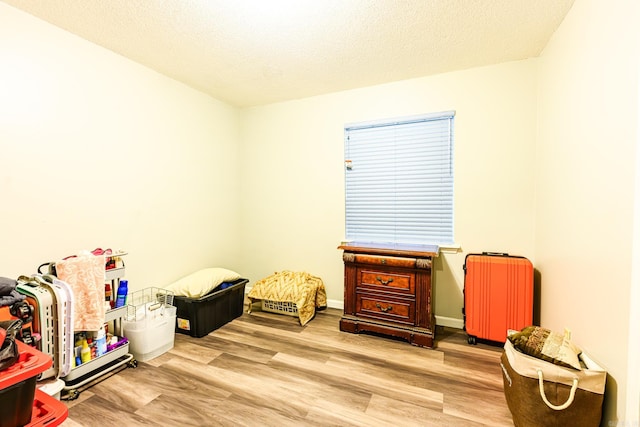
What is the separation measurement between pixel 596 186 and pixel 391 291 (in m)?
1.59

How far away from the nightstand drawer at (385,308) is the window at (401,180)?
0.70 metres

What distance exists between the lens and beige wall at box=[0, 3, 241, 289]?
1.83m

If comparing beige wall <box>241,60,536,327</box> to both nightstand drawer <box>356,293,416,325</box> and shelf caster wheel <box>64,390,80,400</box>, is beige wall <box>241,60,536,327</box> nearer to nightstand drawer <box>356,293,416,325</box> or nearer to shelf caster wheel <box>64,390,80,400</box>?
nightstand drawer <box>356,293,416,325</box>

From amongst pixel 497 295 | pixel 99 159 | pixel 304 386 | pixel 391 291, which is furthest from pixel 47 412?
pixel 497 295

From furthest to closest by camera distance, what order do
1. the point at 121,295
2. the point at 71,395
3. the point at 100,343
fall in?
the point at 121,295, the point at 100,343, the point at 71,395

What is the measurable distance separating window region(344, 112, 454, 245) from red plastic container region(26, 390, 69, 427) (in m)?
2.57

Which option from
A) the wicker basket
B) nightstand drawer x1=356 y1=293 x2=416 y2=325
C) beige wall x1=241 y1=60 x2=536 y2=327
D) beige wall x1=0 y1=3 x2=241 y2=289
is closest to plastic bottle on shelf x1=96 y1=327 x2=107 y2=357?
beige wall x1=0 y1=3 x2=241 y2=289

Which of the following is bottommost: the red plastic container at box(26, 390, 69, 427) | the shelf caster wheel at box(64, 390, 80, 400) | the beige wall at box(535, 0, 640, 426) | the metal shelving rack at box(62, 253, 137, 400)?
the shelf caster wheel at box(64, 390, 80, 400)

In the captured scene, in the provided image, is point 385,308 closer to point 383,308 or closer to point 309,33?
point 383,308

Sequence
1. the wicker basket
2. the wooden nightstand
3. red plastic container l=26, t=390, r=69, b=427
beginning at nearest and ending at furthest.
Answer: red plastic container l=26, t=390, r=69, b=427
the wooden nightstand
the wicker basket

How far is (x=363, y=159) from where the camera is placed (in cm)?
312

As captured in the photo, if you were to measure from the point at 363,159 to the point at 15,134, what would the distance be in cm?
279

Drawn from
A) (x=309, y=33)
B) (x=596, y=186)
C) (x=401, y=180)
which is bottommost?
(x=596, y=186)

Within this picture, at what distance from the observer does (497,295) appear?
2.33 metres
